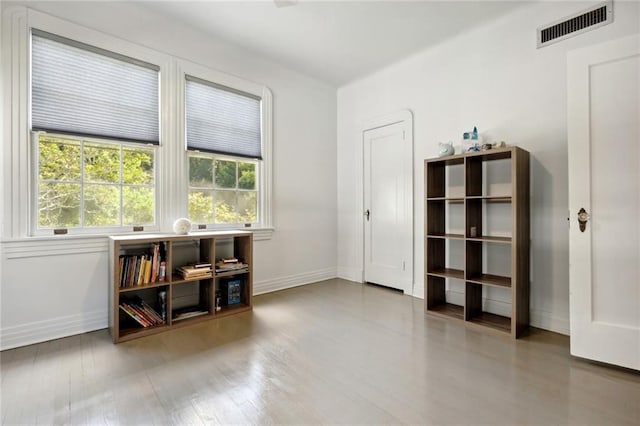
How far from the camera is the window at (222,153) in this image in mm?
3188

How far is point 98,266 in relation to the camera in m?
2.60

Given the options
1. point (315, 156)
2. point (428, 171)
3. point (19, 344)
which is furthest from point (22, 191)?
point (428, 171)

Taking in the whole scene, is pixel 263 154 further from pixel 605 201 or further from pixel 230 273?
pixel 605 201

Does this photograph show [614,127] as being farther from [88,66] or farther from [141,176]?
[88,66]

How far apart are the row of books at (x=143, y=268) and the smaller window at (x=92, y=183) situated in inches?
16.4

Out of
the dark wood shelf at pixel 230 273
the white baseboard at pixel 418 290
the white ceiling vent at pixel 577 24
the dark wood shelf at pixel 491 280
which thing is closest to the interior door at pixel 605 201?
the dark wood shelf at pixel 491 280

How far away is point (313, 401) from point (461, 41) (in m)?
3.54

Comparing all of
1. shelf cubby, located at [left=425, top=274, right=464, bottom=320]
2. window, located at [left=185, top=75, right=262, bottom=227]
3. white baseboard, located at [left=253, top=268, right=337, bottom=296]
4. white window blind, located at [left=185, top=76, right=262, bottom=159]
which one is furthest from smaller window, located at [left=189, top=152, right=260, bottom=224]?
shelf cubby, located at [left=425, top=274, right=464, bottom=320]

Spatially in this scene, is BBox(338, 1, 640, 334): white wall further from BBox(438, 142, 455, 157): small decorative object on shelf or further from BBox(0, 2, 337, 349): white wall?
BBox(0, 2, 337, 349): white wall

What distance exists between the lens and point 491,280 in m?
2.71

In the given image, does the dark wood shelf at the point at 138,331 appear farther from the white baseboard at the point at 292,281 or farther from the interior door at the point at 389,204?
the interior door at the point at 389,204

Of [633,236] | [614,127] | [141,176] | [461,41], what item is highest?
[461,41]

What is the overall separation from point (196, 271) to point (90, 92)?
173 centimetres

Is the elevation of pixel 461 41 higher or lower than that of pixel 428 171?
higher
